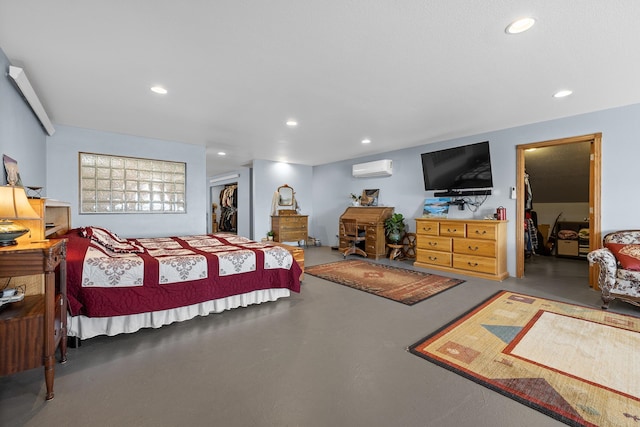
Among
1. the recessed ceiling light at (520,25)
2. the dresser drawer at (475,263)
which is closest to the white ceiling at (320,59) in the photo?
the recessed ceiling light at (520,25)

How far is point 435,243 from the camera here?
473cm

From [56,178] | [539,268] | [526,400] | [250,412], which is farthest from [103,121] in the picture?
[539,268]

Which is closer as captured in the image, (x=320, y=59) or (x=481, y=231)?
(x=320, y=59)

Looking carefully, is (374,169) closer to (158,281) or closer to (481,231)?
(481,231)

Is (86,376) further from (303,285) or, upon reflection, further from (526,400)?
(526,400)

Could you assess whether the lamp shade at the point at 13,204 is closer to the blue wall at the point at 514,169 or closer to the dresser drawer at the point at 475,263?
the dresser drawer at the point at 475,263

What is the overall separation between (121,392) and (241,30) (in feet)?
7.98

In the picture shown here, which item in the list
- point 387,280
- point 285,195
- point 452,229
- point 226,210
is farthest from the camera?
point 226,210

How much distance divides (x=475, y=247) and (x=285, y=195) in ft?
15.3

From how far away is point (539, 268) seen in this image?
4.83 meters

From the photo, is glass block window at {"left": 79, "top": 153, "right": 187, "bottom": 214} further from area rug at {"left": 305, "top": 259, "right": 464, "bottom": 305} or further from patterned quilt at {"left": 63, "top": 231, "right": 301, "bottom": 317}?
area rug at {"left": 305, "top": 259, "right": 464, "bottom": 305}

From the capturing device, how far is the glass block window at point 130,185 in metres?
4.21

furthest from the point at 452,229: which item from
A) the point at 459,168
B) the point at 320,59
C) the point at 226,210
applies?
the point at 226,210

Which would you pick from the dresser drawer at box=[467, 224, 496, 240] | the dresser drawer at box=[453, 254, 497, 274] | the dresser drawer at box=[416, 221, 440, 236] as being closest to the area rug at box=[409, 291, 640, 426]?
the dresser drawer at box=[453, 254, 497, 274]
